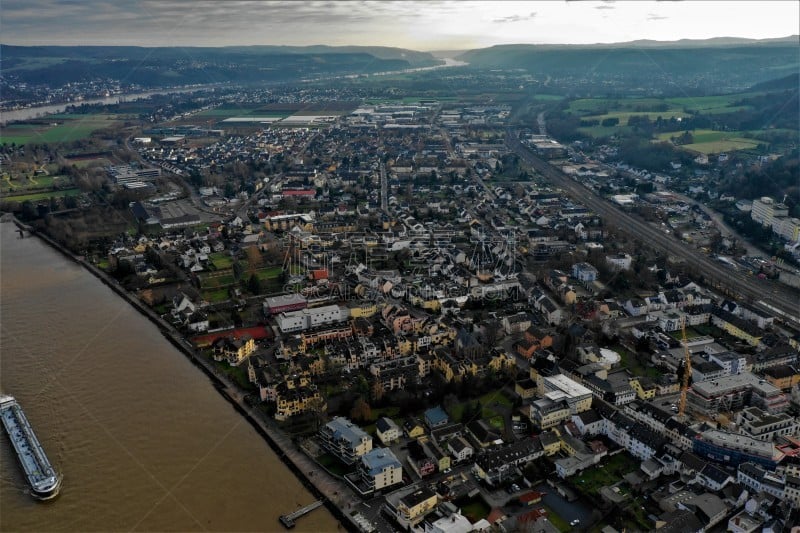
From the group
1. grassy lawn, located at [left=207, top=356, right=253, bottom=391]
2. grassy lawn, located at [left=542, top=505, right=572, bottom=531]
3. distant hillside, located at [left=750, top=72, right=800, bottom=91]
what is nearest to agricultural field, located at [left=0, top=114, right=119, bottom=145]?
grassy lawn, located at [left=207, top=356, right=253, bottom=391]

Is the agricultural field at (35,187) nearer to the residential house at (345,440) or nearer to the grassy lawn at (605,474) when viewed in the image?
the residential house at (345,440)

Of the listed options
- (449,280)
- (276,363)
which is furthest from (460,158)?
(276,363)

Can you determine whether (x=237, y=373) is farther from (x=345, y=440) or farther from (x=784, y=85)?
(x=784, y=85)

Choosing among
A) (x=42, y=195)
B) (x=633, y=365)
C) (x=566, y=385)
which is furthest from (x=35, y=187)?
(x=633, y=365)

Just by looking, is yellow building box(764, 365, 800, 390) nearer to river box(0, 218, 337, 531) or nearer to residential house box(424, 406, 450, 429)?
residential house box(424, 406, 450, 429)

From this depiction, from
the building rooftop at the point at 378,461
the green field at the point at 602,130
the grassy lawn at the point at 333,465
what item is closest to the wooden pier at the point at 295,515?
the grassy lawn at the point at 333,465
